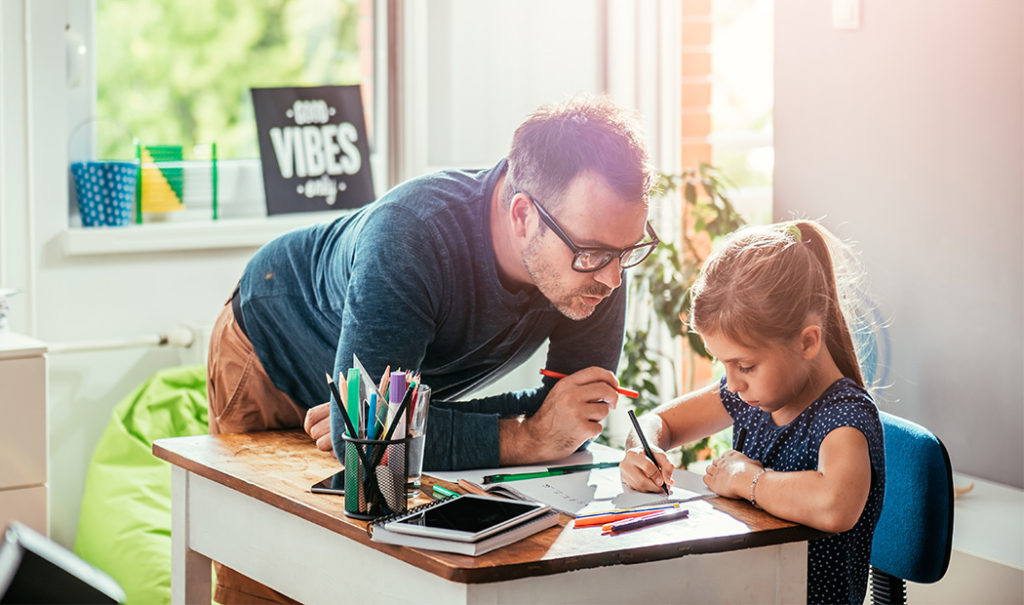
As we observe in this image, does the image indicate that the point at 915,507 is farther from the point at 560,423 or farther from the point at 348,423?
the point at 348,423

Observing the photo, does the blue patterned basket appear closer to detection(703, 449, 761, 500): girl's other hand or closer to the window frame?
the window frame

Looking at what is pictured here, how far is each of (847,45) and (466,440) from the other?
1.82m

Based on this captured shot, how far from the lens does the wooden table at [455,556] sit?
137 cm

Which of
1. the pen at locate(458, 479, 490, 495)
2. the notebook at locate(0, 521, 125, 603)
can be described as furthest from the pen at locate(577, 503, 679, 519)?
the notebook at locate(0, 521, 125, 603)

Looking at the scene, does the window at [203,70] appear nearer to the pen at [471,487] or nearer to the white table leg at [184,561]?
the white table leg at [184,561]

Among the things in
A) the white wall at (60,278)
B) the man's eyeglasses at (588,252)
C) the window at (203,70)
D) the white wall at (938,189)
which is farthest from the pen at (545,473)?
the window at (203,70)

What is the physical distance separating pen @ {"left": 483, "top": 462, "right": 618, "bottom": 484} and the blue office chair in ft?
1.36

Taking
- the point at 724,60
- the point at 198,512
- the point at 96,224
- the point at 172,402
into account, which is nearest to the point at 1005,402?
the point at 198,512

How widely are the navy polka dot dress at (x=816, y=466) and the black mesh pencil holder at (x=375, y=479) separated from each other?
0.57 metres

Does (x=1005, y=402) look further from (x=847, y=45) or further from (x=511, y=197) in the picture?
(x=511, y=197)

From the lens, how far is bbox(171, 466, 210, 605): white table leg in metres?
1.90

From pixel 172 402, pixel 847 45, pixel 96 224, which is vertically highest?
pixel 847 45

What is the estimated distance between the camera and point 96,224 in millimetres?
3270

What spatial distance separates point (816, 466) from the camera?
167 centimetres
